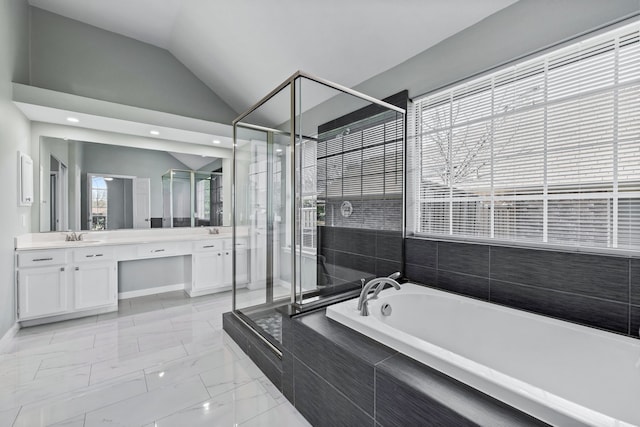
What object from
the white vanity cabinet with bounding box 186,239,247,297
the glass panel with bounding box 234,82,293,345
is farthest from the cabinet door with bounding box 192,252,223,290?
the glass panel with bounding box 234,82,293,345

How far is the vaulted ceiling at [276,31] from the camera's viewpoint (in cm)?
220

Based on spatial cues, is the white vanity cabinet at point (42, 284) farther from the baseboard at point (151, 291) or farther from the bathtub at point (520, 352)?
the bathtub at point (520, 352)

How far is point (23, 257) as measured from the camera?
8.90ft

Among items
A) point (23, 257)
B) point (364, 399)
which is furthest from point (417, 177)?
point (23, 257)

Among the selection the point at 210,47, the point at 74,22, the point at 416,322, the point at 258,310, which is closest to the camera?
the point at 416,322

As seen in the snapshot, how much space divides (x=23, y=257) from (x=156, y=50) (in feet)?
9.54

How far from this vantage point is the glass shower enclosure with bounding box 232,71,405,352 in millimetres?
1985

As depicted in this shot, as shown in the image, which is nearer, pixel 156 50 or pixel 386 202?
pixel 386 202

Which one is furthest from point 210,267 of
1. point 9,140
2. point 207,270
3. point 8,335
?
point 9,140

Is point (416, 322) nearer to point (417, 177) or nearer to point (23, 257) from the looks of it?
point (417, 177)

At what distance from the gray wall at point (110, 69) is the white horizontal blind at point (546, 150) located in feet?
11.0

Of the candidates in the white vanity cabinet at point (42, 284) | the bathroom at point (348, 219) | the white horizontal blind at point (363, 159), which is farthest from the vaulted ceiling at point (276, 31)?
the white vanity cabinet at point (42, 284)

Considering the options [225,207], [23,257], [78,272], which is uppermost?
[225,207]

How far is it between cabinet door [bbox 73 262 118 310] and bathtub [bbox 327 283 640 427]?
276 centimetres
